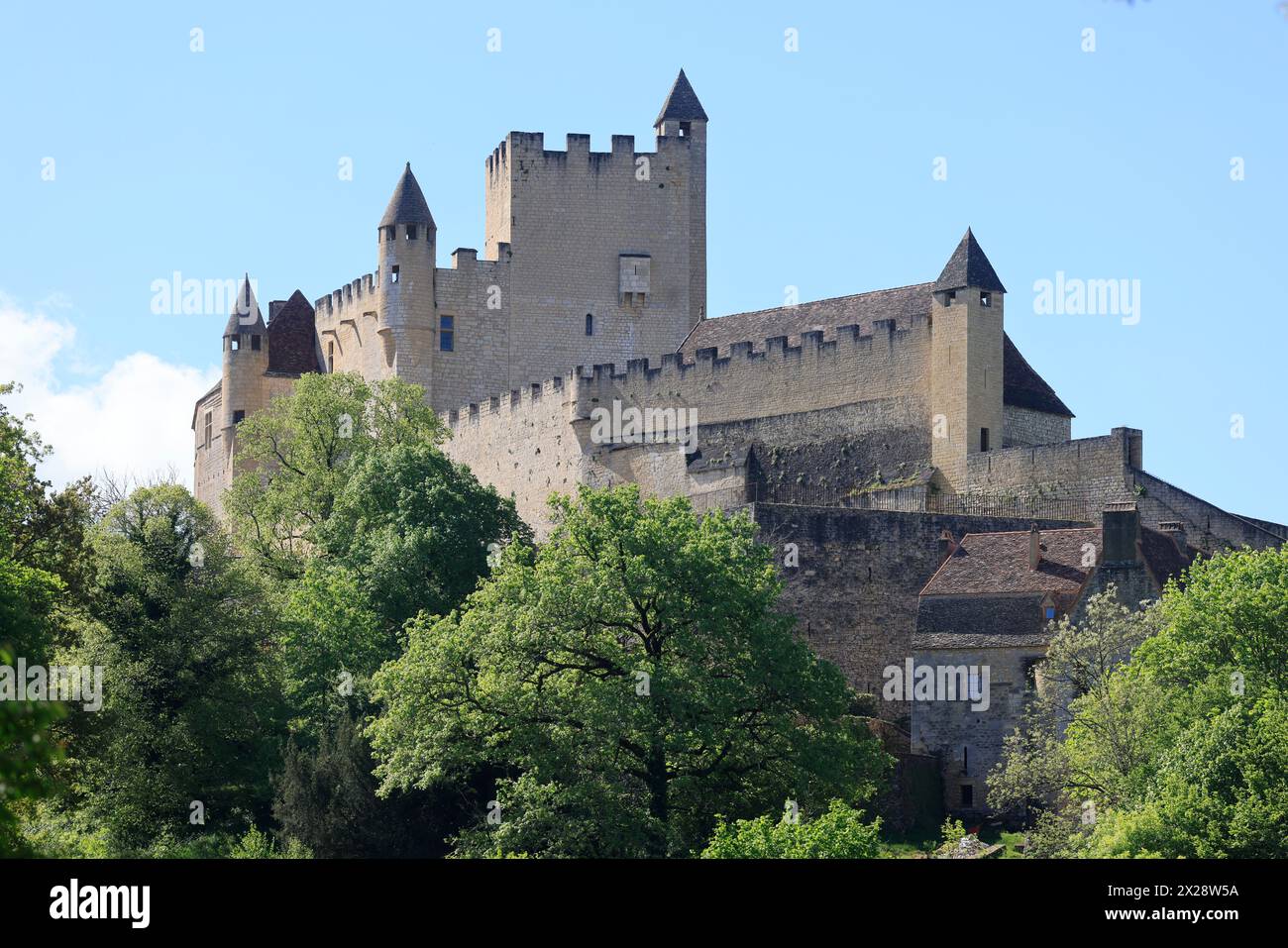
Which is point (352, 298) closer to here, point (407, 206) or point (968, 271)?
point (407, 206)

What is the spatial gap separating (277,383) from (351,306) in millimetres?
4273

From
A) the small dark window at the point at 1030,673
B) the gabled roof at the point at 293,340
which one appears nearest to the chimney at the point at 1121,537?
the small dark window at the point at 1030,673

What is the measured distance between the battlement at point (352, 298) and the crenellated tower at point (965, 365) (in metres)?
21.7

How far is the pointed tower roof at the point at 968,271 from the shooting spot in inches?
2245

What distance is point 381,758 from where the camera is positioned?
1652 inches

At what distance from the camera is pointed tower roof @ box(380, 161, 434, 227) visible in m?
71.9

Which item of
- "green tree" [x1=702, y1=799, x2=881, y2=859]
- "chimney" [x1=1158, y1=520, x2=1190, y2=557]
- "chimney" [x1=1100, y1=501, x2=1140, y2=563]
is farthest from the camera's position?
"chimney" [x1=1158, y1=520, x2=1190, y2=557]

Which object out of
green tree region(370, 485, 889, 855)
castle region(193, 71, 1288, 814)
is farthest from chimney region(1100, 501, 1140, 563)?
green tree region(370, 485, 889, 855)

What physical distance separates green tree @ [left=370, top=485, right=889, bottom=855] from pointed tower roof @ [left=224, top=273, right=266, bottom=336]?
118ft

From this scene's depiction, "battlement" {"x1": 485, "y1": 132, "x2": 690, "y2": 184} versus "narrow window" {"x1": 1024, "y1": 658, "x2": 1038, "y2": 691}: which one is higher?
"battlement" {"x1": 485, "y1": 132, "x2": 690, "y2": 184}

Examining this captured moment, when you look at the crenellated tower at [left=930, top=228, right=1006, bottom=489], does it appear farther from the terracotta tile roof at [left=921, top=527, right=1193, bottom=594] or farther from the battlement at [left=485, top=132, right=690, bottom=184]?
the battlement at [left=485, top=132, right=690, bottom=184]

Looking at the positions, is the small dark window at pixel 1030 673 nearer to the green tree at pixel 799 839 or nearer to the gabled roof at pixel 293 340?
the green tree at pixel 799 839
